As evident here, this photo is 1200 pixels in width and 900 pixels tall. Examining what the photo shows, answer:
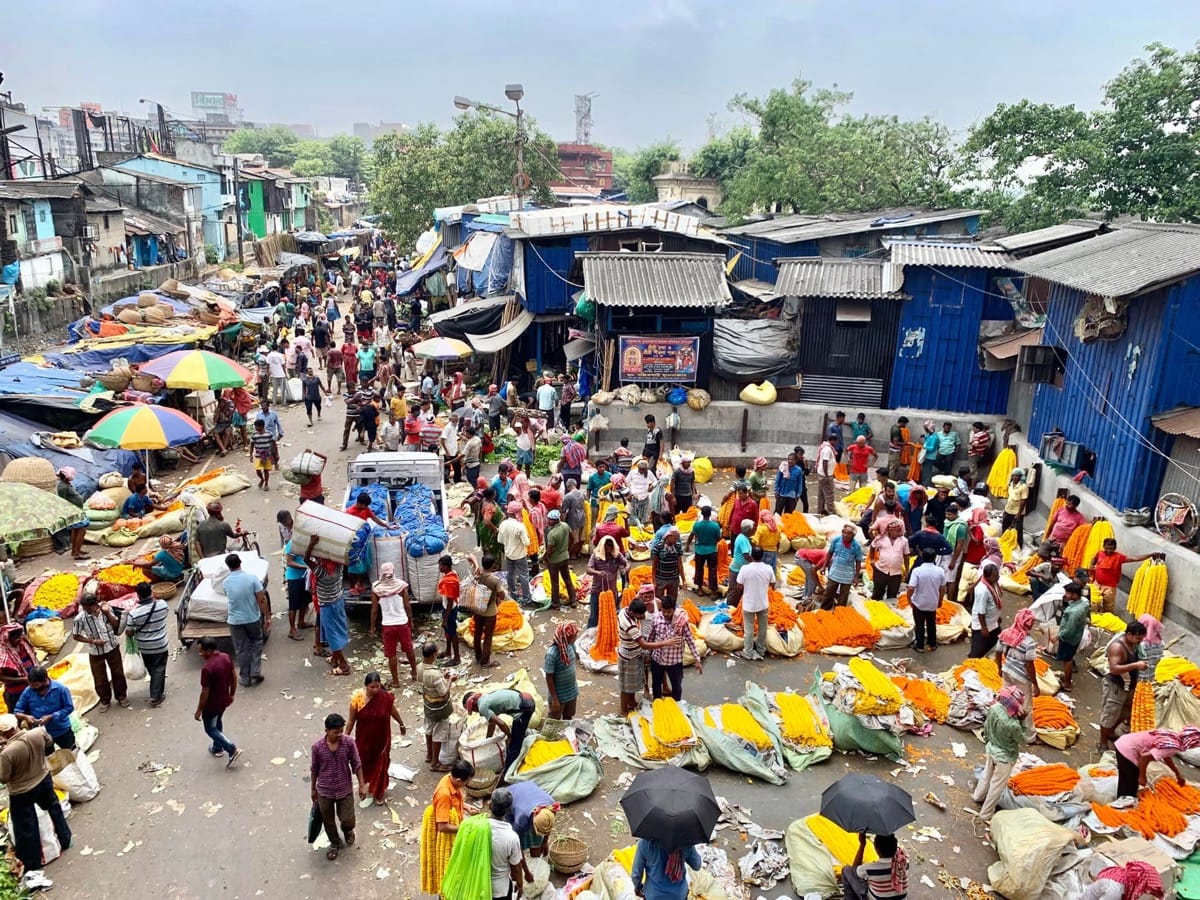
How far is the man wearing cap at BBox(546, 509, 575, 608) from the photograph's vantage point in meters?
10.8

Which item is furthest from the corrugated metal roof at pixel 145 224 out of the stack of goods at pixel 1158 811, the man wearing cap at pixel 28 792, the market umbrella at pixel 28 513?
the stack of goods at pixel 1158 811

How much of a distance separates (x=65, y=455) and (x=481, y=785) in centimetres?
1096

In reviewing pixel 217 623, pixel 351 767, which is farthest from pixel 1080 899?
pixel 217 623

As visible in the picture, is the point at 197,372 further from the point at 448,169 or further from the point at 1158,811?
the point at 448,169

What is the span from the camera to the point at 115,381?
16578 mm

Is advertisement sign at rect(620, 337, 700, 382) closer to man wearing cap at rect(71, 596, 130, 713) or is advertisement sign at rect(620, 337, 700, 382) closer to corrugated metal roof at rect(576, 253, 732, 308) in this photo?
corrugated metal roof at rect(576, 253, 732, 308)

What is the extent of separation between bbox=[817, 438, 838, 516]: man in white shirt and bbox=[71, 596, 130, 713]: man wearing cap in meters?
10.3

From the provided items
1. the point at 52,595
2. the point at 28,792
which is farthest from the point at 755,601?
the point at 52,595

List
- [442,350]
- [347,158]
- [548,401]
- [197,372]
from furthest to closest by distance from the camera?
1. [347,158]
2. [442,350]
3. [548,401]
4. [197,372]

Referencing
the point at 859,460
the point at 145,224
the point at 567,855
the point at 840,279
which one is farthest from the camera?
the point at 145,224

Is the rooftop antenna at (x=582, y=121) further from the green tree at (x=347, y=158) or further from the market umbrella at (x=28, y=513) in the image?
the market umbrella at (x=28, y=513)

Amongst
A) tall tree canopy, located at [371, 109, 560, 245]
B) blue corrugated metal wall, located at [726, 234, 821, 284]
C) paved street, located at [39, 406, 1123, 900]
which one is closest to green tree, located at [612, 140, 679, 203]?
tall tree canopy, located at [371, 109, 560, 245]

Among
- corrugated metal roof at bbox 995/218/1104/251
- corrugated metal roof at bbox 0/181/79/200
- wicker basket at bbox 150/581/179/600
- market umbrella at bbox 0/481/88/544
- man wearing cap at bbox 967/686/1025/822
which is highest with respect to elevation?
corrugated metal roof at bbox 0/181/79/200

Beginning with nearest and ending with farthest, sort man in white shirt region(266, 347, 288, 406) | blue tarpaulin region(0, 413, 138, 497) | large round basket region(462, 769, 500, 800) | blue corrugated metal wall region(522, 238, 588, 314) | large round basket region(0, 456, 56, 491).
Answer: large round basket region(462, 769, 500, 800), large round basket region(0, 456, 56, 491), blue tarpaulin region(0, 413, 138, 497), man in white shirt region(266, 347, 288, 406), blue corrugated metal wall region(522, 238, 588, 314)
